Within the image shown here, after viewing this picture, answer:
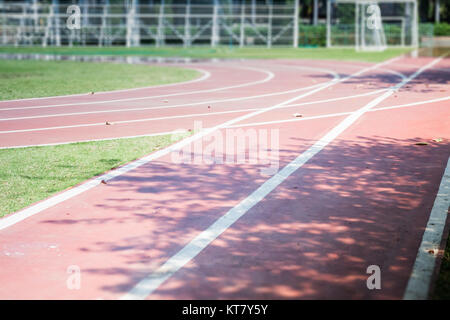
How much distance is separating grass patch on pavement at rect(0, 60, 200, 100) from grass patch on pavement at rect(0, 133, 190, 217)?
305 inches

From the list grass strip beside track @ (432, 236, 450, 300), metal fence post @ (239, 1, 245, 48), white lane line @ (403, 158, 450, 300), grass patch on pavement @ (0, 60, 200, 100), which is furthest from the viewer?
metal fence post @ (239, 1, 245, 48)

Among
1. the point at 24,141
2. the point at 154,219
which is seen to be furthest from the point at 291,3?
the point at 154,219

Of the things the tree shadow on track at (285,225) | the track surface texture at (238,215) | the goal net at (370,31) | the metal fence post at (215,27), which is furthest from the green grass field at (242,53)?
the tree shadow on track at (285,225)

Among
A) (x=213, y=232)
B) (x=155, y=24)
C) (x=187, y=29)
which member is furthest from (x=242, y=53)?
(x=213, y=232)

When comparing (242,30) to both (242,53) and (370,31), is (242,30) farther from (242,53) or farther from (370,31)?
(370,31)

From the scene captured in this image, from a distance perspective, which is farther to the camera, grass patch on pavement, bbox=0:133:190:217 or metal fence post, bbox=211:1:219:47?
metal fence post, bbox=211:1:219:47

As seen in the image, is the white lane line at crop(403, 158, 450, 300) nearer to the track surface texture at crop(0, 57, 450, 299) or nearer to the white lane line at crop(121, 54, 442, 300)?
the track surface texture at crop(0, 57, 450, 299)

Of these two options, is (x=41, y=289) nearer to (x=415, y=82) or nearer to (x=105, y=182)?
(x=105, y=182)

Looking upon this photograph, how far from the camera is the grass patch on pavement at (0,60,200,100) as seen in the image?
1870 cm

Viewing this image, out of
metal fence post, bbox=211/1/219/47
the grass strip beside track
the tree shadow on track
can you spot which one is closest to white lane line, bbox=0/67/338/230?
the tree shadow on track

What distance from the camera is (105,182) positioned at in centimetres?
784

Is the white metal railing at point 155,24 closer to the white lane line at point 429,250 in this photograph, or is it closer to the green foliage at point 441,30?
the green foliage at point 441,30

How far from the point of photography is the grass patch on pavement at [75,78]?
18.7 metres

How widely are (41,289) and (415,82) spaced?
1798cm
